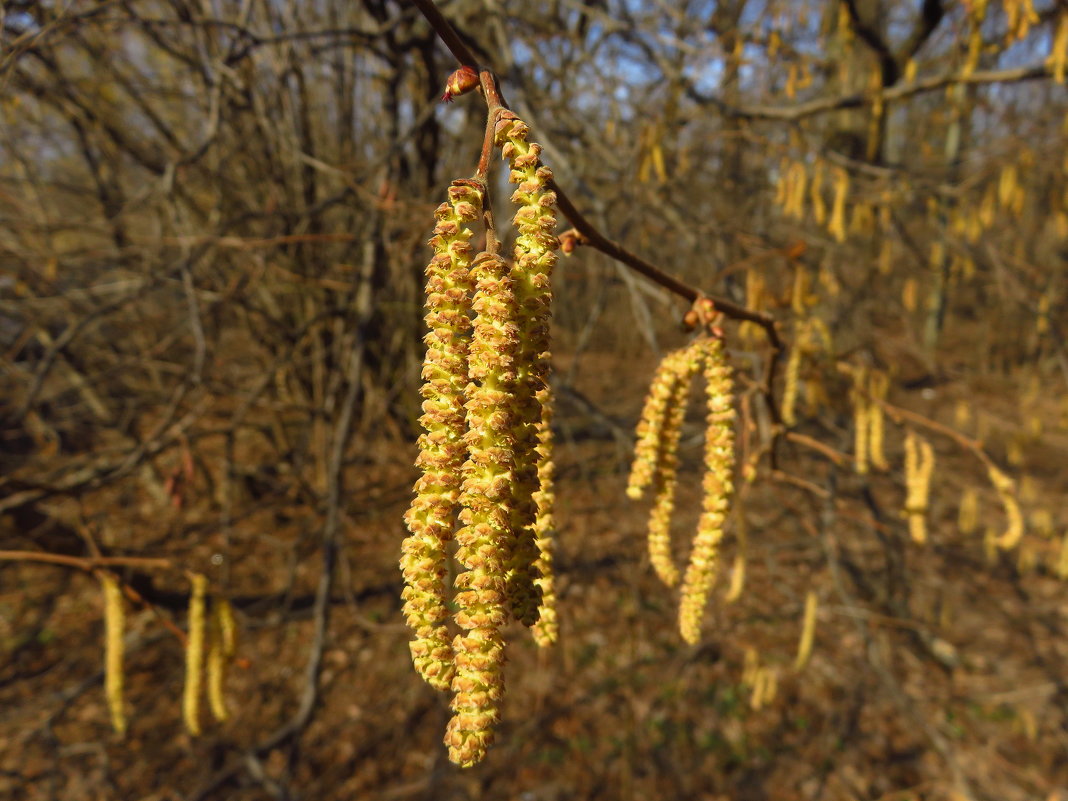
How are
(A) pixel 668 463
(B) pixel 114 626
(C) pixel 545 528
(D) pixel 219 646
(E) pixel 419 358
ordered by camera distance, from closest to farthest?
(C) pixel 545 528
(A) pixel 668 463
(B) pixel 114 626
(D) pixel 219 646
(E) pixel 419 358

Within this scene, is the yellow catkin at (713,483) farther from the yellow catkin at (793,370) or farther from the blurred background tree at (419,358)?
the yellow catkin at (793,370)

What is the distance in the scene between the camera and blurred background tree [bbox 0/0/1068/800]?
288 centimetres

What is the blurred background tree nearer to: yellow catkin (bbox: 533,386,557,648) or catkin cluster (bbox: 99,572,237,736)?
catkin cluster (bbox: 99,572,237,736)

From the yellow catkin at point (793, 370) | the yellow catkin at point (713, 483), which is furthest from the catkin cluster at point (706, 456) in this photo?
the yellow catkin at point (793, 370)

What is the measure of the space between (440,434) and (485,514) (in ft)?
0.32

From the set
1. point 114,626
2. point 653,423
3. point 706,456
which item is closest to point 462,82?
point 653,423

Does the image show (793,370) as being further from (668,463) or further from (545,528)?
(545,528)

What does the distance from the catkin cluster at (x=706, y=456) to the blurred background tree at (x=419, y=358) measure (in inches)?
40.1

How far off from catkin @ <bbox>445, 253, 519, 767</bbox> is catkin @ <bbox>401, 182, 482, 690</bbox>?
0.02 meters

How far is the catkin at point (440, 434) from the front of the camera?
23.9 inches

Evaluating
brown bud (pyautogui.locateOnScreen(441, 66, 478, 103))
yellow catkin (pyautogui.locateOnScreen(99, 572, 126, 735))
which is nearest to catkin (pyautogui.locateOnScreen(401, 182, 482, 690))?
brown bud (pyautogui.locateOnScreen(441, 66, 478, 103))

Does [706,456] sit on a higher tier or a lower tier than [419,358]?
higher

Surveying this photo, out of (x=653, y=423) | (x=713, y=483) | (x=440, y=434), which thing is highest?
(x=440, y=434)

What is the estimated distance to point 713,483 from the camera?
0.97m
